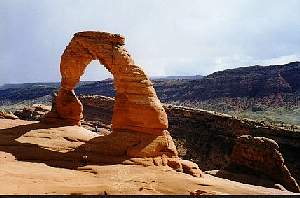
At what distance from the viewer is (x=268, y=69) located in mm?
132625

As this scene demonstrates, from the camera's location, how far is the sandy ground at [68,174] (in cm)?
2017

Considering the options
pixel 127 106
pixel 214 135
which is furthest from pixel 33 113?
pixel 127 106

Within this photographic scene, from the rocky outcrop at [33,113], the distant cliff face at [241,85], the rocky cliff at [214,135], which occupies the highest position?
the distant cliff face at [241,85]

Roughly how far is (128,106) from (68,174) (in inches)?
270

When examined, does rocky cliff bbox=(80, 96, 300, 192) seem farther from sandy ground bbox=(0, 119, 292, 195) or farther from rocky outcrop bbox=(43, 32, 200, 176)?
sandy ground bbox=(0, 119, 292, 195)

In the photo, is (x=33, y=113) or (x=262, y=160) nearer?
(x=262, y=160)

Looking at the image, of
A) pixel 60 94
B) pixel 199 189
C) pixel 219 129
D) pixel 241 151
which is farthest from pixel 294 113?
pixel 199 189

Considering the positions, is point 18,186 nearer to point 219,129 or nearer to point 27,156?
point 27,156

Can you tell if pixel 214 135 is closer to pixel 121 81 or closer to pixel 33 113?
pixel 33 113

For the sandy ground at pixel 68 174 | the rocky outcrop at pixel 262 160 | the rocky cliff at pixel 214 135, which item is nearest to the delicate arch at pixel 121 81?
the sandy ground at pixel 68 174

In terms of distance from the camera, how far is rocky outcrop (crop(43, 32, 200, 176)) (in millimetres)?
26734

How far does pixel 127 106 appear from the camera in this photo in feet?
92.6

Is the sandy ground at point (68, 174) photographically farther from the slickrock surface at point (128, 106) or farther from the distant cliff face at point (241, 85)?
the distant cliff face at point (241, 85)

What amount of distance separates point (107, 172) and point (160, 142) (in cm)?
481
